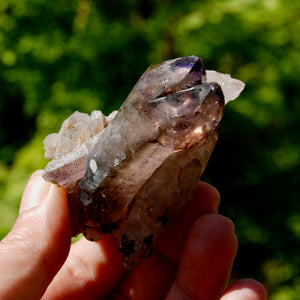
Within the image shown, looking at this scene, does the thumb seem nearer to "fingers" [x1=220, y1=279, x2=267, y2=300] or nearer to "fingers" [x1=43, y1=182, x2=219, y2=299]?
"fingers" [x1=43, y1=182, x2=219, y2=299]

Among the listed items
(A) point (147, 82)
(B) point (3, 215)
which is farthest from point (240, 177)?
(A) point (147, 82)

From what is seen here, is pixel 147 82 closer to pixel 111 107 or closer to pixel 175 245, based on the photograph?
pixel 175 245

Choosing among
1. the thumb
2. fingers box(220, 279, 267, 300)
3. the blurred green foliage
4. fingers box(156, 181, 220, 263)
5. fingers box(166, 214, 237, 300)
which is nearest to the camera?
the thumb

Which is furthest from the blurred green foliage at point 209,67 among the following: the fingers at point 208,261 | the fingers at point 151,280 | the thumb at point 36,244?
the fingers at point 208,261

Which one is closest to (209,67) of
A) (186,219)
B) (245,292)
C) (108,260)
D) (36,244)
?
(186,219)

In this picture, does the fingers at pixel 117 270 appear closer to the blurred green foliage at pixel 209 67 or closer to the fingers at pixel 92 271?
the fingers at pixel 92 271

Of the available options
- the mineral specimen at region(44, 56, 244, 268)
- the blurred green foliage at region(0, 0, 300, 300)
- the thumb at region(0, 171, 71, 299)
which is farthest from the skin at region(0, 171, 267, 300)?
the blurred green foliage at region(0, 0, 300, 300)
